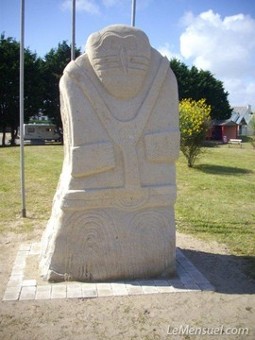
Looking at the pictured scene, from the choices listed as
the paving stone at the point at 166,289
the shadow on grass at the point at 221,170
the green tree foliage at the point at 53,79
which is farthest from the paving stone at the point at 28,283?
the green tree foliage at the point at 53,79

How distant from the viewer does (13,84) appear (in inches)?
997

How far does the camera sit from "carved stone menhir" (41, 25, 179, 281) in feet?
13.4

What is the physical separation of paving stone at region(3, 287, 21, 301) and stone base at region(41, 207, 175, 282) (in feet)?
1.20

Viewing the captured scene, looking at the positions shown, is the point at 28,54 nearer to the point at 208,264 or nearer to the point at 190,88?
the point at 190,88

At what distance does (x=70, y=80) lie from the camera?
13.3ft

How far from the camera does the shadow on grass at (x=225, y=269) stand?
4.38 metres

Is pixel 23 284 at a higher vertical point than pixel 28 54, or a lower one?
lower

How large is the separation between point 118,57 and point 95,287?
2544mm

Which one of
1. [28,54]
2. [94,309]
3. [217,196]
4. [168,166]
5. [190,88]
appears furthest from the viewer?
[190,88]

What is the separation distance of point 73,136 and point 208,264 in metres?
2.59

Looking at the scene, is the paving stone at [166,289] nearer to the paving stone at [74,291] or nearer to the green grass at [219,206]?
the paving stone at [74,291]

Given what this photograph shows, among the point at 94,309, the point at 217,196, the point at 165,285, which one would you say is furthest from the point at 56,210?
the point at 217,196

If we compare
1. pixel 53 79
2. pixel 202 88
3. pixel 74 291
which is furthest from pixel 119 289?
pixel 202 88

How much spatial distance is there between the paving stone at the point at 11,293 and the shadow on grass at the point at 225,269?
222 cm
